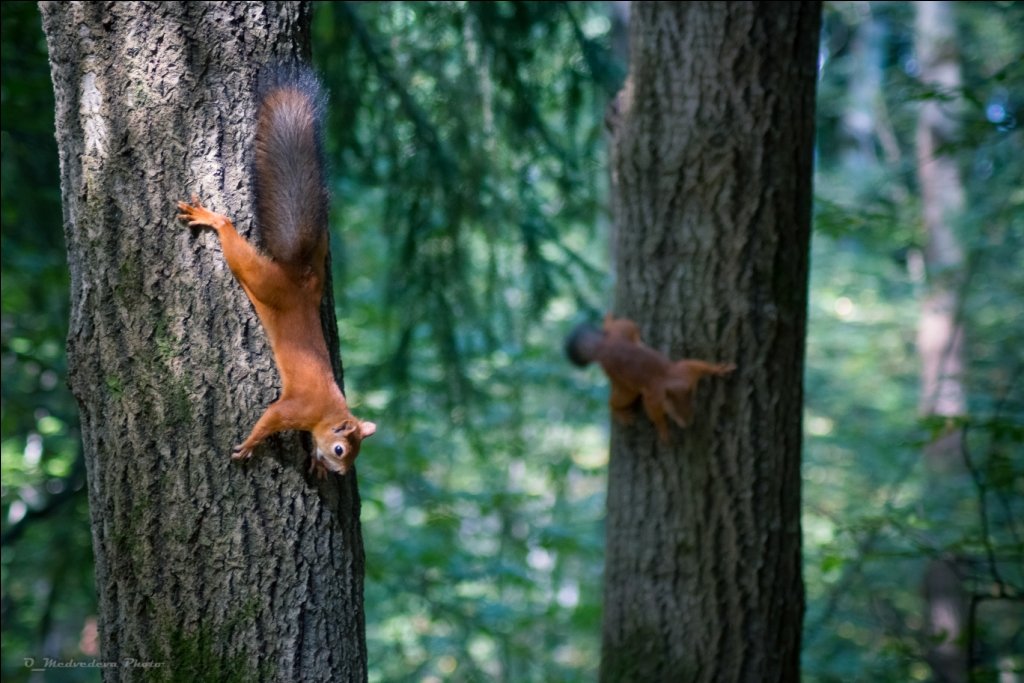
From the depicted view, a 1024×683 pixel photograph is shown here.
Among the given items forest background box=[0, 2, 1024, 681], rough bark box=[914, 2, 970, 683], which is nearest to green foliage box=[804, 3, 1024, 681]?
forest background box=[0, 2, 1024, 681]

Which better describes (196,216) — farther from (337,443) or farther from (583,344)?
(583,344)

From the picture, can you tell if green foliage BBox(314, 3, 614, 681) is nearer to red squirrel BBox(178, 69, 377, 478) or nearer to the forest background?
the forest background

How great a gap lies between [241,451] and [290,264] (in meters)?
0.43

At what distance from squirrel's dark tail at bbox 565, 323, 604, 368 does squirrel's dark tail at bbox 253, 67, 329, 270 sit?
6.62 feet

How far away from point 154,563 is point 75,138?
38.4 inches

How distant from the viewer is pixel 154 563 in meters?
1.93

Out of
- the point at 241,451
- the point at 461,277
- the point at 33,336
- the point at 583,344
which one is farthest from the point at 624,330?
the point at 33,336

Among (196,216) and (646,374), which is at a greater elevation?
(196,216)

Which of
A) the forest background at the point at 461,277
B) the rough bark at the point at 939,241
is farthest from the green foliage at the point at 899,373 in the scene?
the rough bark at the point at 939,241

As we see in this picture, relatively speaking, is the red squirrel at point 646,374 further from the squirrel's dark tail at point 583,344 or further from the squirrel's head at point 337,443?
the squirrel's head at point 337,443

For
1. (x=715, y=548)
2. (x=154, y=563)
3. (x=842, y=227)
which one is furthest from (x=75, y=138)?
(x=842, y=227)

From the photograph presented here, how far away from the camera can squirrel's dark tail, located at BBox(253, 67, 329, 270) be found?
2.00 metres

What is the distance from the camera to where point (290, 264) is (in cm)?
199

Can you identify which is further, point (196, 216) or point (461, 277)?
point (461, 277)
